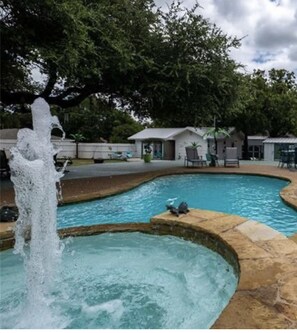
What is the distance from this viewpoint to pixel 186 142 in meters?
29.8

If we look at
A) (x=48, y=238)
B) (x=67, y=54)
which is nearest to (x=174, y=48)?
(x=67, y=54)

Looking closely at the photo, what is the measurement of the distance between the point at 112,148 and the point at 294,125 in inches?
641

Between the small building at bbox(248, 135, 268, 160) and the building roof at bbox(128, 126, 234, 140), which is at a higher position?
the building roof at bbox(128, 126, 234, 140)

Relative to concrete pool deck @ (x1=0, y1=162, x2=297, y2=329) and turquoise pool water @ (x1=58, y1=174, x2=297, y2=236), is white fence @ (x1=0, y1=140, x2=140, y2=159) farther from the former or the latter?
concrete pool deck @ (x1=0, y1=162, x2=297, y2=329)

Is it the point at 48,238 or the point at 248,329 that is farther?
the point at 48,238

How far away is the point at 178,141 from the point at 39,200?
26432 millimetres

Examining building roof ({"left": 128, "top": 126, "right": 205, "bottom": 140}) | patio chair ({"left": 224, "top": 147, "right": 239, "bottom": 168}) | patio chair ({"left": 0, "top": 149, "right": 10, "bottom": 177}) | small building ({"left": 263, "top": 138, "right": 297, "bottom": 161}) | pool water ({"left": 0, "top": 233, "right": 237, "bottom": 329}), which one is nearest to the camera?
pool water ({"left": 0, "top": 233, "right": 237, "bottom": 329})

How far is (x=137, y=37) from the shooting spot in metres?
13.6

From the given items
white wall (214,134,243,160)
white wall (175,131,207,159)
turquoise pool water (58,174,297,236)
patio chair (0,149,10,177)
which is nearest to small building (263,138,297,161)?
white wall (214,134,243,160)

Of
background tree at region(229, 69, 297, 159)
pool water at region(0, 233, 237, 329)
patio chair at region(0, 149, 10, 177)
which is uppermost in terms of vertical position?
background tree at region(229, 69, 297, 159)

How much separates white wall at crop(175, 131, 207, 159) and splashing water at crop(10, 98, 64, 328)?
978 inches

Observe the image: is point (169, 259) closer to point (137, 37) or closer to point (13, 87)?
point (137, 37)

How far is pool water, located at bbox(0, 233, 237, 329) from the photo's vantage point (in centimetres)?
323

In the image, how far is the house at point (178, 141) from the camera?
29.0m
